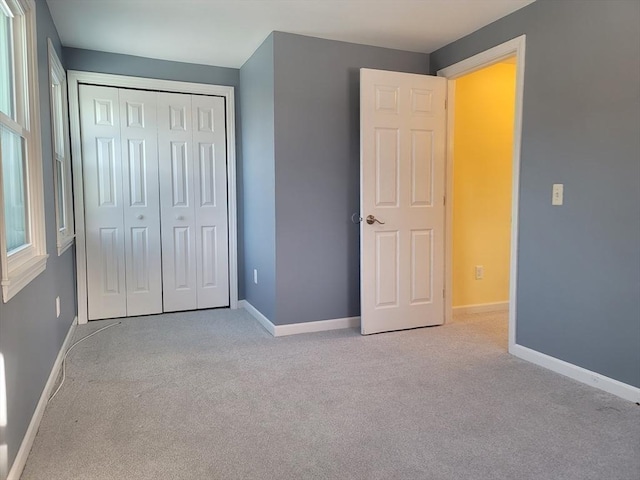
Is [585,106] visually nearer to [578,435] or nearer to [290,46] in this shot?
[578,435]

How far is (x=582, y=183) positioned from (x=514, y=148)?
0.55 m

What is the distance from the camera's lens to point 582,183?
250 cm

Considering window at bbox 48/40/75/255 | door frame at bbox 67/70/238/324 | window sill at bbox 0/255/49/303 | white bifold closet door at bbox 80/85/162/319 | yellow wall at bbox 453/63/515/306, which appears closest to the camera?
window sill at bbox 0/255/49/303

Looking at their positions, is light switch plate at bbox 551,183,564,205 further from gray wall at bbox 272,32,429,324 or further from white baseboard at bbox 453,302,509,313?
white baseboard at bbox 453,302,509,313

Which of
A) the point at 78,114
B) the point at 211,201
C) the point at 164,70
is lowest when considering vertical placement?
the point at 211,201

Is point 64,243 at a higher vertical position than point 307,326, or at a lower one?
higher

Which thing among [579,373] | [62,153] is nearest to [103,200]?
[62,153]

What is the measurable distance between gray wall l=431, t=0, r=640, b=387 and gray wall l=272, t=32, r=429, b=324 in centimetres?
124

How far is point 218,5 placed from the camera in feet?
9.29

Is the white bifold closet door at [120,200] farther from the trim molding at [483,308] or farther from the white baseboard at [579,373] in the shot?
the white baseboard at [579,373]

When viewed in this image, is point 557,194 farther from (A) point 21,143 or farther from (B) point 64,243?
(B) point 64,243

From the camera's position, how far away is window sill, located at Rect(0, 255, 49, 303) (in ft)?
5.11

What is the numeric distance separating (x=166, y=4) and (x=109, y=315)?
259 cm

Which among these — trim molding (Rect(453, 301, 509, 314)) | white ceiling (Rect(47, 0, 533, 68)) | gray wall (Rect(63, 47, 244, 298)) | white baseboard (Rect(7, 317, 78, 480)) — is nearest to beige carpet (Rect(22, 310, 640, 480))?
white baseboard (Rect(7, 317, 78, 480))
